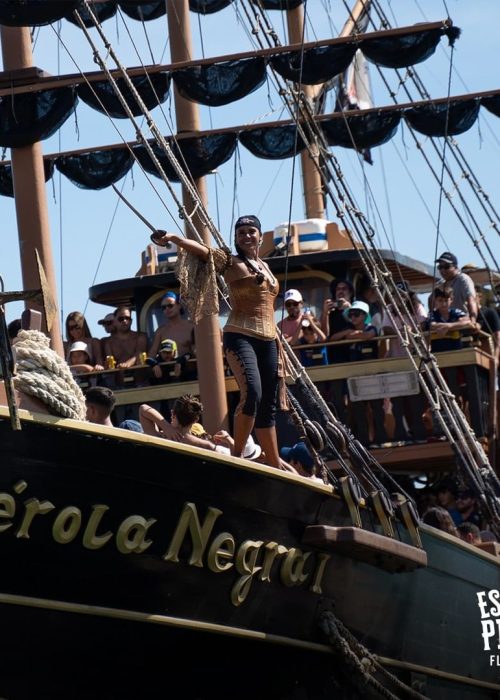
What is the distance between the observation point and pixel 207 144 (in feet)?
65.2

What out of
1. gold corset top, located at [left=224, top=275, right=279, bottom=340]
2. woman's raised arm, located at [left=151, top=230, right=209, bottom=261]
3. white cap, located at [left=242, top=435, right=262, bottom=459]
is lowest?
white cap, located at [left=242, top=435, right=262, bottom=459]

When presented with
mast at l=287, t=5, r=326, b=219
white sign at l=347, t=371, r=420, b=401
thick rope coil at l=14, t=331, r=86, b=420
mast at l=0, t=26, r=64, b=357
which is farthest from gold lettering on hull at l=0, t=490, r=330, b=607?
mast at l=287, t=5, r=326, b=219

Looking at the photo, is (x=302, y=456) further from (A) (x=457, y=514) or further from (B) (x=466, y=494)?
(B) (x=466, y=494)

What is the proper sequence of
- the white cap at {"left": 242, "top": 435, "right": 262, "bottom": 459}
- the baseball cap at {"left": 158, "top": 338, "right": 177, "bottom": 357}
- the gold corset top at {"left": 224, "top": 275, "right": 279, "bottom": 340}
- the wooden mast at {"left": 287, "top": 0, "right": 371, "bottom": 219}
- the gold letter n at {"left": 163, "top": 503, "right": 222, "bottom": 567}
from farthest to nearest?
the wooden mast at {"left": 287, "top": 0, "right": 371, "bottom": 219}
the baseball cap at {"left": 158, "top": 338, "right": 177, "bottom": 357}
the white cap at {"left": 242, "top": 435, "right": 262, "bottom": 459}
the gold corset top at {"left": 224, "top": 275, "right": 279, "bottom": 340}
the gold letter n at {"left": 163, "top": 503, "right": 222, "bottom": 567}

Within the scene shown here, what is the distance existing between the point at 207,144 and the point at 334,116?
3.13 meters

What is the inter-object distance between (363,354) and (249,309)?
25.1 feet

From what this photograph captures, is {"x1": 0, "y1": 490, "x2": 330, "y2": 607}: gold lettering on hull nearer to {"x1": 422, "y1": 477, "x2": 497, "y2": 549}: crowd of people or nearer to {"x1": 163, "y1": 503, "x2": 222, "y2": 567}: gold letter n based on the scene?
{"x1": 163, "y1": 503, "x2": 222, "y2": 567}: gold letter n

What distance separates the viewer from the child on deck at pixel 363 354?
57.5 ft

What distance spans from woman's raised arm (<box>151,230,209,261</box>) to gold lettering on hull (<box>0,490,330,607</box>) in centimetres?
149

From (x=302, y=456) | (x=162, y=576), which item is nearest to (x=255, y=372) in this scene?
(x=162, y=576)

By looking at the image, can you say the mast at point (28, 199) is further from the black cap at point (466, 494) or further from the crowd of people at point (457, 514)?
the black cap at point (466, 494)

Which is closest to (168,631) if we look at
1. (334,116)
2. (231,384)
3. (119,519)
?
(119,519)

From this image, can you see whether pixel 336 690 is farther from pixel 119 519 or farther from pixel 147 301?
pixel 147 301

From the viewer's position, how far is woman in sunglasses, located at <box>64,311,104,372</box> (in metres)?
18.0
